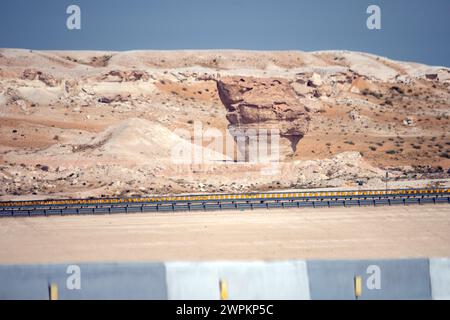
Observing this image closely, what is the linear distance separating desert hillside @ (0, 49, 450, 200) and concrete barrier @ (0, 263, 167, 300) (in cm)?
2373

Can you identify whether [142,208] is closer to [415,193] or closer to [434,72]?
[415,193]

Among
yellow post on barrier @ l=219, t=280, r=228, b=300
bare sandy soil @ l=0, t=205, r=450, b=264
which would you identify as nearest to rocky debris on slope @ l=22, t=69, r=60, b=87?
bare sandy soil @ l=0, t=205, r=450, b=264

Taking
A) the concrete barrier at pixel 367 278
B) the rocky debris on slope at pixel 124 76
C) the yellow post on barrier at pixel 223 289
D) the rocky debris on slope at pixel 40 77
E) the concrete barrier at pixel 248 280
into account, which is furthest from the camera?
the rocky debris on slope at pixel 124 76

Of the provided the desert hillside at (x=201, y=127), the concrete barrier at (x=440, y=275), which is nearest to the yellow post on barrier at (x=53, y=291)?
the concrete barrier at (x=440, y=275)

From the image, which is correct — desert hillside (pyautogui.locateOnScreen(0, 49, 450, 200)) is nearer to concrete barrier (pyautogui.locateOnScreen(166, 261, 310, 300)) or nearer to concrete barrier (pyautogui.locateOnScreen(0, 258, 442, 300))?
concrete barrier (pyautogui.locateOnScreen(0, 258, 442, 300))

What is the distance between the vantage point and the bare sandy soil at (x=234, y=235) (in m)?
19.4

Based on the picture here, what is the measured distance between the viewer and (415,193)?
30.1m

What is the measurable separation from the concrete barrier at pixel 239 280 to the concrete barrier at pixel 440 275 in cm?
246

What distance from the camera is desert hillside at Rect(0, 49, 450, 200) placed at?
40.4 m

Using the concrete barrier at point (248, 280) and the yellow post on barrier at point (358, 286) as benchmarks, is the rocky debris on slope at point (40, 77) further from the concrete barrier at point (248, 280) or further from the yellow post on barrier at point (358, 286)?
the yellow post on barrier at point (358, 286)

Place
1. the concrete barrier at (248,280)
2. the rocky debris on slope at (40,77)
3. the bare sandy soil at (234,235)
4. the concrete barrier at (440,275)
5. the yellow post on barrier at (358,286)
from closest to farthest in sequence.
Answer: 1. the concrete barrier at (248,280)
2. the yellow post on barrier at (358,286)
3. the concrete barrier at (440,275)
4. the bare sandy soil at (234,235)
5. the rocky debris on slope at (40,77)

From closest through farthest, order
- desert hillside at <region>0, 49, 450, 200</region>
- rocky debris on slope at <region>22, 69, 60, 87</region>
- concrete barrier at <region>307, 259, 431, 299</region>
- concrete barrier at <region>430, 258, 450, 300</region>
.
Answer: concrete barrier at <region>307, 259, 431, 299</region> < concrete barrier at <region>430, 258, 450, 300</region> < desert hillside at <region>0, 49, 450, 200</region> < rocky debris on slope at <region>22, 69, 60, 87</region>

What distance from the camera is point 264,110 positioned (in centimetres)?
4528
